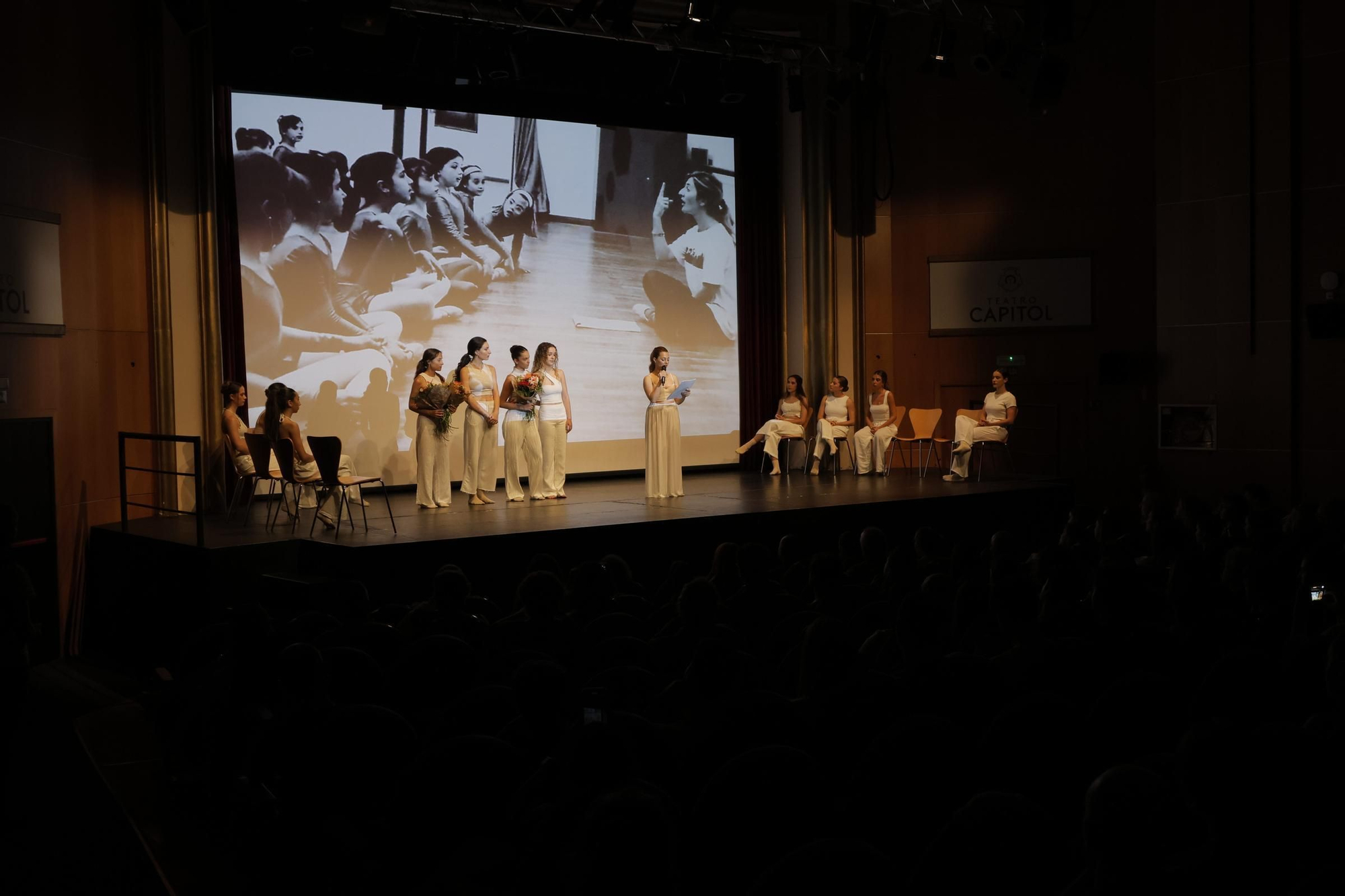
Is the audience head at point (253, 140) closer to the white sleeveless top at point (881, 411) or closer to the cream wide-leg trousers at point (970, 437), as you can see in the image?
the white sleeveless top at point (881, 411)

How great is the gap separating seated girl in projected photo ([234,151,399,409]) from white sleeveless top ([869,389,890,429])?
204 inches

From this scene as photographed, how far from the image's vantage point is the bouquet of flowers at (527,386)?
9258 mm

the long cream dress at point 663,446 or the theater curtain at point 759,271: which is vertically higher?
the theater curtain at point 759,271

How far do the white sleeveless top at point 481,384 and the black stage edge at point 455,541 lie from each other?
2.86 ft

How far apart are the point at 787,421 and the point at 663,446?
8.92 feet

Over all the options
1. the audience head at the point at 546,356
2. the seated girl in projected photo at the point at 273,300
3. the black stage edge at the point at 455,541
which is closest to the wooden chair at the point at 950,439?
the black stage edge at the point at 455,541

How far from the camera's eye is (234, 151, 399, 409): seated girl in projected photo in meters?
10.0

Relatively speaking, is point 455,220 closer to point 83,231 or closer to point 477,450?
point 477,450

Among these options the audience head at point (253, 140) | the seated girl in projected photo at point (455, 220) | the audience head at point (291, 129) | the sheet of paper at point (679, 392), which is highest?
the audience head at point (291, 129)

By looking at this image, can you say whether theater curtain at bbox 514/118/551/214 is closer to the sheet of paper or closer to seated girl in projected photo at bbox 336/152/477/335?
seated girl in projected photo at bbox 336/152/477/335

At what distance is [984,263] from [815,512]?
16.8ft

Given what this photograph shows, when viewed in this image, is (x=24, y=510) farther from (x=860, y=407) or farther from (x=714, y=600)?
(x=860, y=407)

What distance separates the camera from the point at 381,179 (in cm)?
1056

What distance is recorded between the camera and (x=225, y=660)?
384cm
